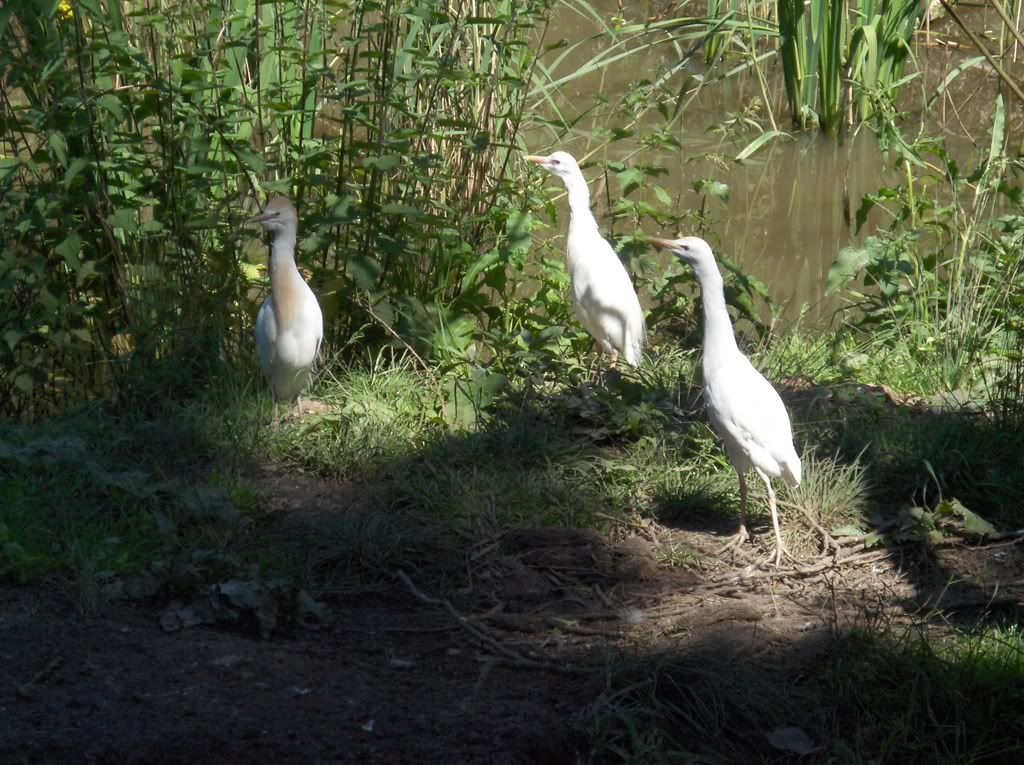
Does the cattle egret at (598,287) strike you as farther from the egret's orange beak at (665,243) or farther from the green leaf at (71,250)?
the green leaf at (71,250)

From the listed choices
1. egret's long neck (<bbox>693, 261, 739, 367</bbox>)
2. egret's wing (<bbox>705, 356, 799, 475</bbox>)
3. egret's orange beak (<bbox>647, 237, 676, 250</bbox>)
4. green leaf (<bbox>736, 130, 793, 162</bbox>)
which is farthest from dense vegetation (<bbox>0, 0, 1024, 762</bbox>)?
green leaf (<bbox>736, 130, 793, 162</bbox>)

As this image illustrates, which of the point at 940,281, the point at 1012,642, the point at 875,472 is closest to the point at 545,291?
the point at 940,281

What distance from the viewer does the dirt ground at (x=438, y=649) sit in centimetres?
281

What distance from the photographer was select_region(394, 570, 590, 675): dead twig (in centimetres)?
328

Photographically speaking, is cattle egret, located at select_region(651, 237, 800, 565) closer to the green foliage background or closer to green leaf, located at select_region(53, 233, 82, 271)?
the green foliage background

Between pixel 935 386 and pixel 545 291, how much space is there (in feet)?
6.39

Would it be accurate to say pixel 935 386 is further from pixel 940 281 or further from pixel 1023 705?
pixel 1023 705

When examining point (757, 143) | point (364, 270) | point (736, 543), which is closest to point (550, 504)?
point (736, 543)

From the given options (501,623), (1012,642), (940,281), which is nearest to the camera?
(1012,642)

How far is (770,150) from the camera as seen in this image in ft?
29.5

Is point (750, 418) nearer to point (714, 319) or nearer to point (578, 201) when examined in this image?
point (714, 319)

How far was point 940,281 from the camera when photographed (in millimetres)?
6031

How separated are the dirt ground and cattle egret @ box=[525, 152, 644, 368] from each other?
1.64 m

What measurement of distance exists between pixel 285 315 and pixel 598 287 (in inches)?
56.2
